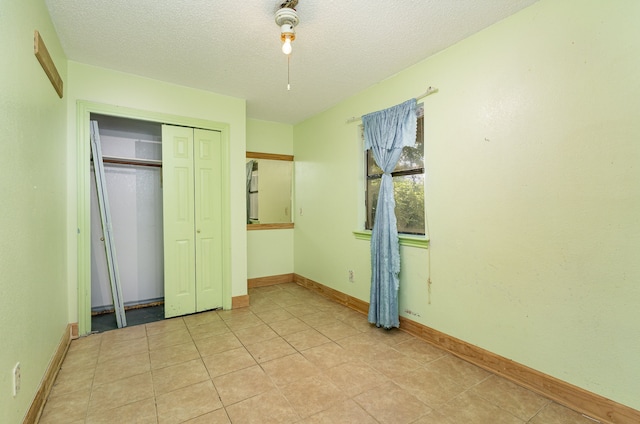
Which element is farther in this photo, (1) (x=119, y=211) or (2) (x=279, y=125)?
(2) (x=279, y=125)

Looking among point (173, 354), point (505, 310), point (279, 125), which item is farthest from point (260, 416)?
point (279, 125)

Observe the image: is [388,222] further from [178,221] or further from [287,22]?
[178,221]

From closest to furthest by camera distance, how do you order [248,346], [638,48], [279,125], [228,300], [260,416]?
[638,48] → [260,416] → [248,346] → [228,300] → [279,125]

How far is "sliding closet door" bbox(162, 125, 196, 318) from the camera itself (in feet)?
10.4

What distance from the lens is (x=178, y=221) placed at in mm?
3240

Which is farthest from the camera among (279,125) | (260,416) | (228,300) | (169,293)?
(279,125)

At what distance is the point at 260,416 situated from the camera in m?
1.69

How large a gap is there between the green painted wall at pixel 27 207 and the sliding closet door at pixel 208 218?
1249 mm

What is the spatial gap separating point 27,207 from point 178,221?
1627 mm

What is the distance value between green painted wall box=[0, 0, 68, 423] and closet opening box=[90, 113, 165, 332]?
114 cm

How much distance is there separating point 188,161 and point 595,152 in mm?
3560

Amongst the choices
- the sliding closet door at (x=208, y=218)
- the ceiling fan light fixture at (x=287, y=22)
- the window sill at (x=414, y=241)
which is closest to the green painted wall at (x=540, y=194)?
the window sill at (x=414, y=241)

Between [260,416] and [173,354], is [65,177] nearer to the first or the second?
[173,354]

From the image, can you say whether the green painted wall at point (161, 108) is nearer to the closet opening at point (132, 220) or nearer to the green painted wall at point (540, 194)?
the closet opening at point (132, 220)
